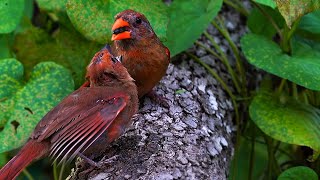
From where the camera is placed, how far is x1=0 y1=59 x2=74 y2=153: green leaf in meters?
2.95

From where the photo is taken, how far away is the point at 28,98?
3078 millimetres

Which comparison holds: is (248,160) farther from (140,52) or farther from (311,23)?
(140,52)

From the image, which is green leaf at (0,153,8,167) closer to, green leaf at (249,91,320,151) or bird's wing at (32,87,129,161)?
bird's wing at (32,87,129,161)

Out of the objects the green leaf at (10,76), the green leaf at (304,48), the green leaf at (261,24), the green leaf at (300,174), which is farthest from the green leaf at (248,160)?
the green leaf at (10,76)

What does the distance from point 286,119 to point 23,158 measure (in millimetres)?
1108

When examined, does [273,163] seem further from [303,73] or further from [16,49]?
[16,49]

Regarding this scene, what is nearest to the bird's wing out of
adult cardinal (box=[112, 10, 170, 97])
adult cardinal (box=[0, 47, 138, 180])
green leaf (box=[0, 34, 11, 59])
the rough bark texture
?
adult cardinal (box=[0, 47, 138, 180])

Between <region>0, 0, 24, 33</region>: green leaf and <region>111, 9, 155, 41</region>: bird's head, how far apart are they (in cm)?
49

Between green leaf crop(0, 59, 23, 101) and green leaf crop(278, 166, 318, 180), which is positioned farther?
green leaf crop(0, 59, 23, 101)

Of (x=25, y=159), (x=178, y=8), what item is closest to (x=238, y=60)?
(x=178, y=8)

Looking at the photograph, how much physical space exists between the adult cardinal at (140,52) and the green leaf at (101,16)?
101 millimetres

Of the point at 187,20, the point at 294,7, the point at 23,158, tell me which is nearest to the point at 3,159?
the point at 23,158

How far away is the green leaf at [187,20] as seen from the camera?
10.7ft

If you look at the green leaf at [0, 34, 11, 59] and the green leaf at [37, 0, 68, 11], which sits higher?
the green leaf at [37, 0, 68, 11]
